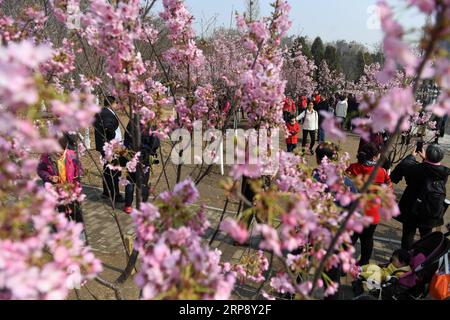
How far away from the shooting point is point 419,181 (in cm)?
416

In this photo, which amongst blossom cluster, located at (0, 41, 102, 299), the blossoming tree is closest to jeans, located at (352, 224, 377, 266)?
the blossoming tree

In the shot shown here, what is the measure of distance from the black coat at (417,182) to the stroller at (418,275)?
674 millimetres

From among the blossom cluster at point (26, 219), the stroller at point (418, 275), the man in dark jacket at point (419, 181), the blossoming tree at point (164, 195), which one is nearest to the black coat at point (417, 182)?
the man in dark jacket at point (419, 181)

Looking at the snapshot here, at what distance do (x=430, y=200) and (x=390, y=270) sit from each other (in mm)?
1020

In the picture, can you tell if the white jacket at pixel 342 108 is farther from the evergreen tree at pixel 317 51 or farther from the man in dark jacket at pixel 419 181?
the evergreen tree at pixel 317 51

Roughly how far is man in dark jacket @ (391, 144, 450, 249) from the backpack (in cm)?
3

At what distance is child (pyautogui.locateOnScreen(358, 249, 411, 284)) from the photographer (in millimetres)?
3666

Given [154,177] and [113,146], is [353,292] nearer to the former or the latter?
[113,146]

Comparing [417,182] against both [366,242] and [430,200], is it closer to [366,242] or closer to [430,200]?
[430,200]

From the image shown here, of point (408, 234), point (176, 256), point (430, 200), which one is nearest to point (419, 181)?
point (430, 200)
